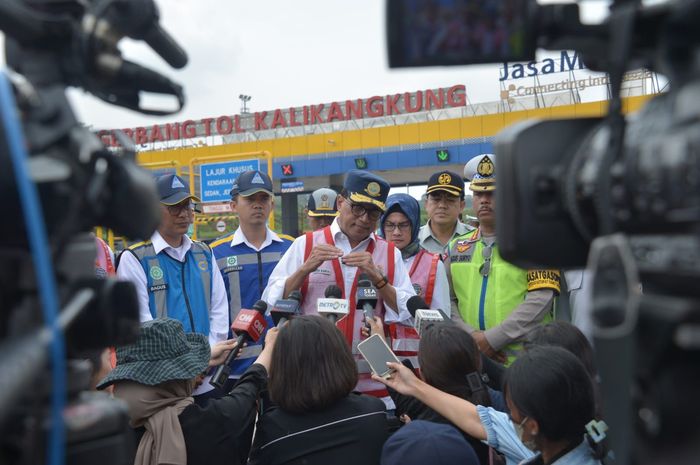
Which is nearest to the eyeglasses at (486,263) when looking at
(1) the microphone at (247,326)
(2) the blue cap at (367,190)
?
(2) the blue cap at (367,190)

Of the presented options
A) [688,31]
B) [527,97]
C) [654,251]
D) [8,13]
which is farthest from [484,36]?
[527,97]

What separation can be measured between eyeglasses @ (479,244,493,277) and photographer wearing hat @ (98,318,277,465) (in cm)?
181

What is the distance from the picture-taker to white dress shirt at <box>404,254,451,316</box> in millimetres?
4039

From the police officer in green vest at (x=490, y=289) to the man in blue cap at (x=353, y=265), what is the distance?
0.49 meters

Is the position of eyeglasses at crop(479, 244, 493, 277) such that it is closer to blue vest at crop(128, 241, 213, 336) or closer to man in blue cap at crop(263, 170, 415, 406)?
man in blue cap at crop(263, 170, 415, 406)

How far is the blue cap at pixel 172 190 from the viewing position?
3.98m

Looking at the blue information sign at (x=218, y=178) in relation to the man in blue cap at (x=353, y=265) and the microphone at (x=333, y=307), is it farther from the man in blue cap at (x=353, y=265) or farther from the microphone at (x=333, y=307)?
the microphone at (x=333, y=307)

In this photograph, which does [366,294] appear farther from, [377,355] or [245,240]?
[245,240]

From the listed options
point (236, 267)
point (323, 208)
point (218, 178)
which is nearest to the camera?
point (236, 267)

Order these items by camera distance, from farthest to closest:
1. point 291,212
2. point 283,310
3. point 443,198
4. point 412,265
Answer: point 291,212 < point 443,198 < point 412,265 < point 283,310

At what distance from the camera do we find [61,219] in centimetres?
111

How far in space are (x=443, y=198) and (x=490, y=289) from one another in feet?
3.73

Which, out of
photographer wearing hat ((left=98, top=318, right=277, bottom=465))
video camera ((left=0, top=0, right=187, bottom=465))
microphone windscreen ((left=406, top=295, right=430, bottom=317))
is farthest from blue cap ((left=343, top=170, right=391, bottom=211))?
video camera ((left=0, top=0, right=187, bottom=465))

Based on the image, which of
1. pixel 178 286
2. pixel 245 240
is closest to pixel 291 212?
pixel 245 240
